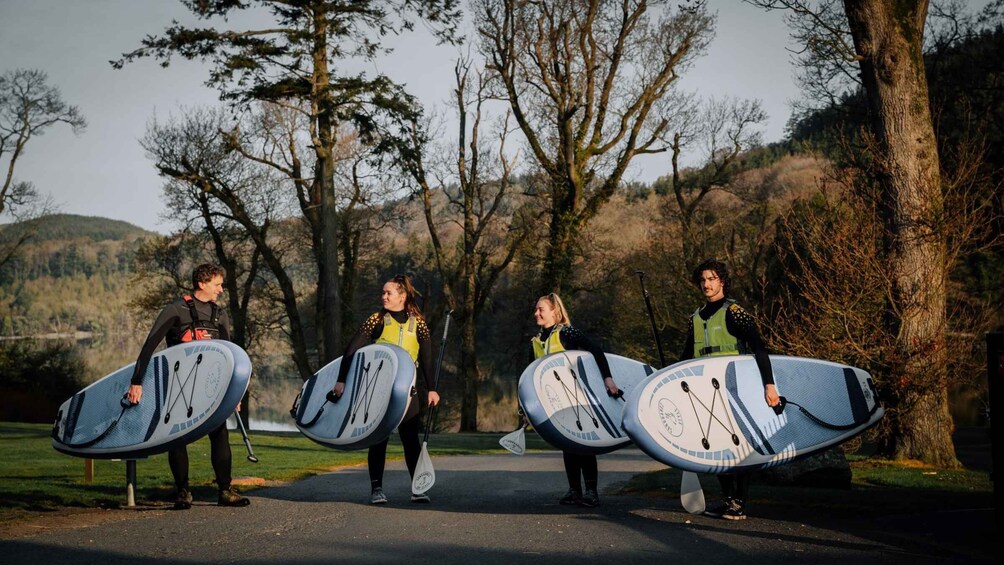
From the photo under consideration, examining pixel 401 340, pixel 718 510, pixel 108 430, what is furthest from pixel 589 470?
pixel 108 430

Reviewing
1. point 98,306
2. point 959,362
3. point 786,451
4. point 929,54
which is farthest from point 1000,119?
point 98,306

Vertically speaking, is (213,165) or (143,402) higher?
(213,165)

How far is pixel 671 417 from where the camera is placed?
7727 millimetres

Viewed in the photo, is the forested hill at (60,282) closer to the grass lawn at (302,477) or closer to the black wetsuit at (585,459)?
the grass lawn at (302,477)

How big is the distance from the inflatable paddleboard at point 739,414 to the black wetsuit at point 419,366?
6.89 ft

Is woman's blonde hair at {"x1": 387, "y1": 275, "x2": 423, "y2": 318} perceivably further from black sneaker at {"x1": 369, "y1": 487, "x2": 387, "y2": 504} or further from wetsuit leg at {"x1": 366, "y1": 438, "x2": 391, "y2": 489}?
black sneaker at {"x1": 369, "y1": 487, "x2": 387, "y2": 504}

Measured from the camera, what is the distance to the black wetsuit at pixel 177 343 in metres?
8.35

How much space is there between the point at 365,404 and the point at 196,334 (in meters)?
1.68

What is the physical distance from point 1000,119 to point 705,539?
29.4 metres

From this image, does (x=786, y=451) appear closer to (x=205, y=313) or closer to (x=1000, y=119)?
(x=205, y=313)

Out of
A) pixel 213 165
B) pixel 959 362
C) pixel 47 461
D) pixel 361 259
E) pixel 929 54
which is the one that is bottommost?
pixel 47 461

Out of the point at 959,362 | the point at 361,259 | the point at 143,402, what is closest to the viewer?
the point at 143,402

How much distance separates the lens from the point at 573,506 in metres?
8.84

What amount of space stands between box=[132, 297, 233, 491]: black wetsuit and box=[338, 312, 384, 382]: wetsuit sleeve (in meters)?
1.13
